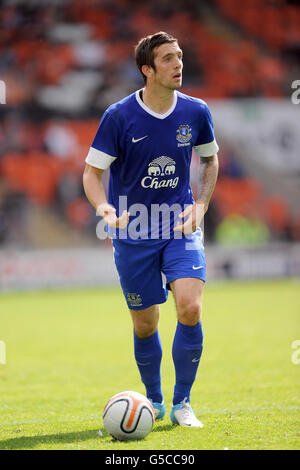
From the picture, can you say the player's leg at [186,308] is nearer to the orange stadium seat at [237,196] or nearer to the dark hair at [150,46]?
the dark hair at [150,46]

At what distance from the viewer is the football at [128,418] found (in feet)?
13.5

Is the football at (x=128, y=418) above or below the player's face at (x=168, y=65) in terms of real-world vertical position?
below

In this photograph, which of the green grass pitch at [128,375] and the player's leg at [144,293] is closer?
the green grass pitch at [128,375]

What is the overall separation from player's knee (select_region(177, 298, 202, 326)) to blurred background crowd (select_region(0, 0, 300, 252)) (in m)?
14.3

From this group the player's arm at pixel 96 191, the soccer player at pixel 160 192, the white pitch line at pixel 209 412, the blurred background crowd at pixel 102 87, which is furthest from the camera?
the blurred background crowd at pixel 102 87

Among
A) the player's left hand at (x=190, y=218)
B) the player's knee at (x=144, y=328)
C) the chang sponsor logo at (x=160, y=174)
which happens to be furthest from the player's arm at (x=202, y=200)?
the player's knee at (x=144, y=328)

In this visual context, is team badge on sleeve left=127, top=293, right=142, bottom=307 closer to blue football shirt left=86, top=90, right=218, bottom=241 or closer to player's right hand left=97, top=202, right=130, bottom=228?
blue football shirt left=86, top=90, right=218, bottom=241

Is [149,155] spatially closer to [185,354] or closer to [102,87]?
[185,354]

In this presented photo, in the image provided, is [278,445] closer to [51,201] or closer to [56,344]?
[56,344]

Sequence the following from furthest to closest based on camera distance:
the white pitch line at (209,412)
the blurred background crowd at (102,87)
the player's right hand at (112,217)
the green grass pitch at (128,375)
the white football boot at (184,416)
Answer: the blurred background crowd at (102,87), the white pitch line at (209,412), the white football boot at (184,416), the green grass pitch at (128,375), the player's right hand at (112,217)

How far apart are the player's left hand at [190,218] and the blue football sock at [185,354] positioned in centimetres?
65

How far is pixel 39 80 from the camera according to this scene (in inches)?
828

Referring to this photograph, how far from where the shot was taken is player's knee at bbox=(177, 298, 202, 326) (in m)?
4.50

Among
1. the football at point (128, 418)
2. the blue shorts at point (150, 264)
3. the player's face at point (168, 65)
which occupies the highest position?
the player's face at point (168, 65)
